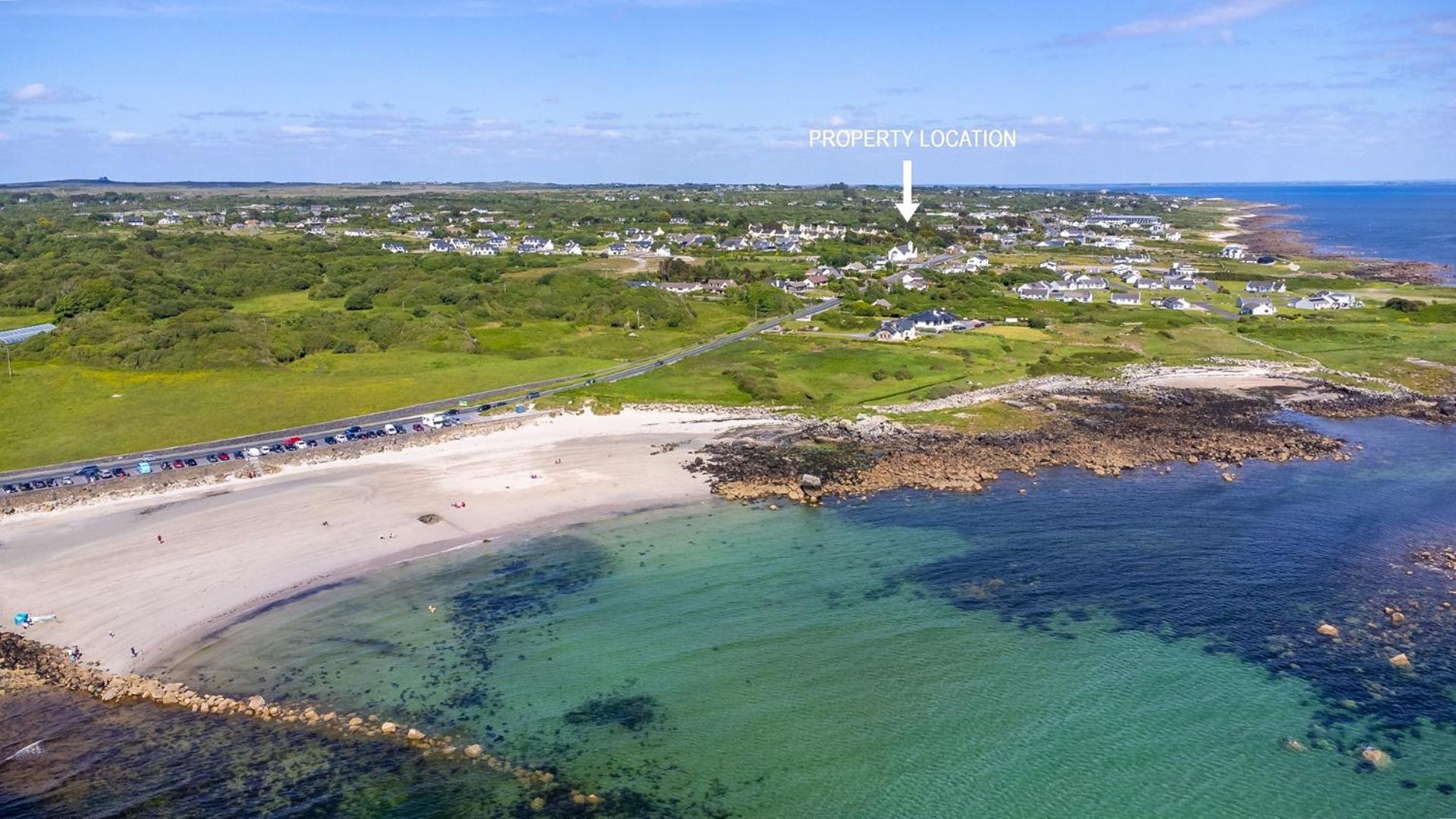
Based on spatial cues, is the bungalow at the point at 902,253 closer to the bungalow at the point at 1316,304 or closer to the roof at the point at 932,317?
the roof at the point at 932,317

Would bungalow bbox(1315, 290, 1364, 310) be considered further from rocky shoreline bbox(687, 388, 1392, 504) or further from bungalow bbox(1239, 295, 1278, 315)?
rocky shoreline bbox(687, 388, 1392, 504)

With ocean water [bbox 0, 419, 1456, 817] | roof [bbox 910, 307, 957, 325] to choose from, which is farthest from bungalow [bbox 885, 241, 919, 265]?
ocean water [bbox 0, 419, 1456, 817]

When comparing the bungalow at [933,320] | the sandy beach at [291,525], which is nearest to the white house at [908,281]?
the bungalow at [933,320]

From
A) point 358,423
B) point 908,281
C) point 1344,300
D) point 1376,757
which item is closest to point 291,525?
point 358,423

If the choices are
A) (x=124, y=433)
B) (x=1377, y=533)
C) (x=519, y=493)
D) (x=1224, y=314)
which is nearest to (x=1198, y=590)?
(x=1377, y=533)

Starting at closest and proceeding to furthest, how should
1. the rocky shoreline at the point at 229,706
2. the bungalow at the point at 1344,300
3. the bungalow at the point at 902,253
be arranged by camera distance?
1. the rocky shoreline at the point at 229,706
2. the bungalow at the point at 1344,300
3. the bungalow at the point at 902,253

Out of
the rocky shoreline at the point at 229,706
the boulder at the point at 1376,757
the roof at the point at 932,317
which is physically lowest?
the boulder at the point at 1376,757

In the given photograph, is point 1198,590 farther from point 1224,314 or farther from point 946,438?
point 1224,314
